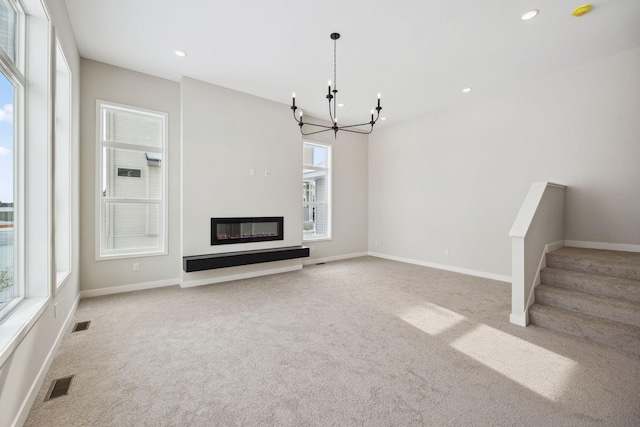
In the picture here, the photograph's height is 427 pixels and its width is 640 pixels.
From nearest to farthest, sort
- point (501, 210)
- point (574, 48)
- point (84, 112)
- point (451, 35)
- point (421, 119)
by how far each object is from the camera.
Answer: point (451, 35) < point (574, 48) < point (84, 112) < point (501, 210) < point (421, 119)

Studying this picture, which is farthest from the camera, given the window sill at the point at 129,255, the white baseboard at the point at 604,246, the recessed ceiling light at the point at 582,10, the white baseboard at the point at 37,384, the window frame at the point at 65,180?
the window sill at the point at 129,255

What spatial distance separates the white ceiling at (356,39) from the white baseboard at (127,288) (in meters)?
3.16

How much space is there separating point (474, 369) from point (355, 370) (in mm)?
920

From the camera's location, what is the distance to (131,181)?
4.21 metres

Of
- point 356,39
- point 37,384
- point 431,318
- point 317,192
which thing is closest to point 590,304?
point 431,318

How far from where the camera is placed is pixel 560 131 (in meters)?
4.10

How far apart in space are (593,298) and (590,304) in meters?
0.10

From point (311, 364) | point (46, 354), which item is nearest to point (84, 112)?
point (46, 354)

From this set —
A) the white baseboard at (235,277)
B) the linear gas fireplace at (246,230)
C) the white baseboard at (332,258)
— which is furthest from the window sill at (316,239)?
the linear gas fireplace at (246,230)

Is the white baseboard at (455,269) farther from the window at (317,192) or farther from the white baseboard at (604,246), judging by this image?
the window at (317,192)

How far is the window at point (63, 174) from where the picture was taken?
2.99 metres

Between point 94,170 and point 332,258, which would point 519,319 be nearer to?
point 332,258

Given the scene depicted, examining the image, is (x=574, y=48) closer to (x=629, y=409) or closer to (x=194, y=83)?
(x=629, y=409)

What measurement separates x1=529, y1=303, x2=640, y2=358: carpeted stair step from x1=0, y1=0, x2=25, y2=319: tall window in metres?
4.43
